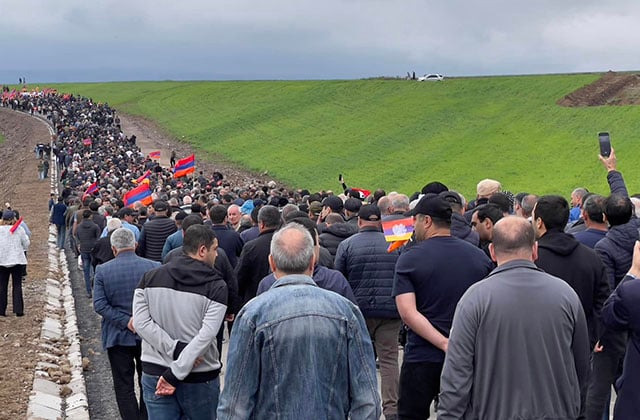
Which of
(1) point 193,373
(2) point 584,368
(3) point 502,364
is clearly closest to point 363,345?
(3) point 502,364

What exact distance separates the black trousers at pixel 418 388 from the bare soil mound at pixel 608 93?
161 ft

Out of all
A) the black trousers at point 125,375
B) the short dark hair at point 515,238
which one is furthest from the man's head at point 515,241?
the black trousers at point 125,375

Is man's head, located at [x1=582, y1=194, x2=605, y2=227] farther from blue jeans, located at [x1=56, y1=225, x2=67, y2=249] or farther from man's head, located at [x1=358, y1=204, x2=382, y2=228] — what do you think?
blue jeans, located at [x1=56, y1=225, x2=67, y2=249]

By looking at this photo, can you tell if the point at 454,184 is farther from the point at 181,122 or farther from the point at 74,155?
the point at 181,122

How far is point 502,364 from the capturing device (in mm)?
4891

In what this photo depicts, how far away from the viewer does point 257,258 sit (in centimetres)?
874

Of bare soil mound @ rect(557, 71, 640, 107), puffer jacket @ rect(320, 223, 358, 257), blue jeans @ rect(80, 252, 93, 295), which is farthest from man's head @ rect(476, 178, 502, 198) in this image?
bare soil mound @ rect(557, 71, 640, 107)

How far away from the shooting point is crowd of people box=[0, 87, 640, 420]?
440cm

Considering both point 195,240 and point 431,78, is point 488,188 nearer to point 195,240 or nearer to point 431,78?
point 195,240

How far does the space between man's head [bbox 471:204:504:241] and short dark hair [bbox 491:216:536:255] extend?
9.17 ft

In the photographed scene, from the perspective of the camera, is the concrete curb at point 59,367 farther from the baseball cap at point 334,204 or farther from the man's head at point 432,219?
the man's head at point 432,219

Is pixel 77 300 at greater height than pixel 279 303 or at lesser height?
lesser

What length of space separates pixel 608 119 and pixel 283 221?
142 feet

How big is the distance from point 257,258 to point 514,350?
425cm
